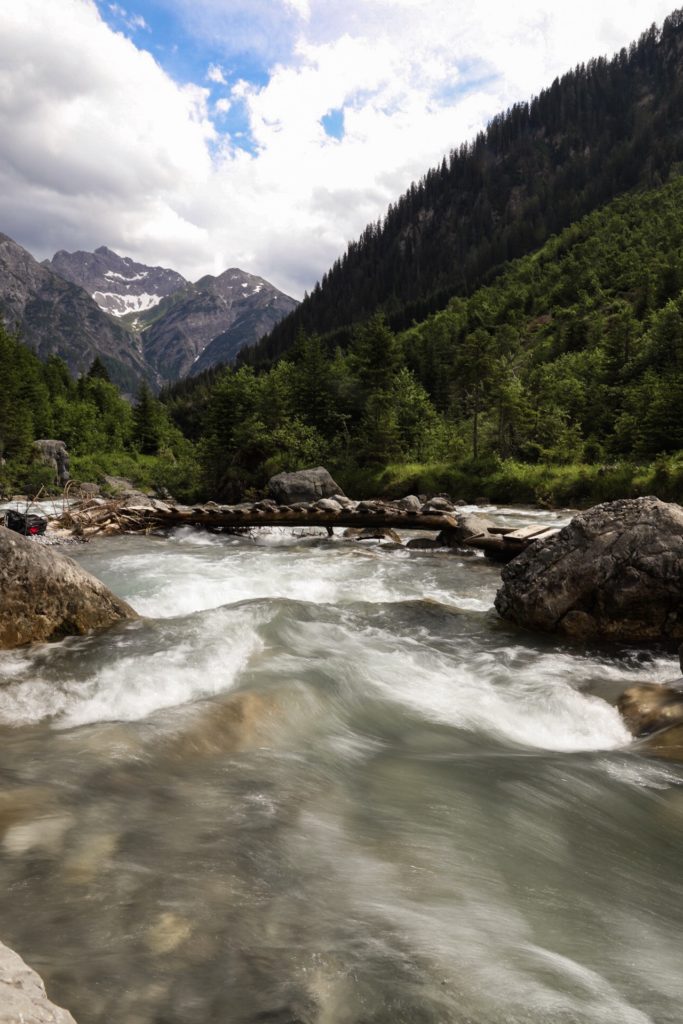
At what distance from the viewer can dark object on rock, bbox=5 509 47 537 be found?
17.3 m

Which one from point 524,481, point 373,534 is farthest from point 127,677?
point 524,481

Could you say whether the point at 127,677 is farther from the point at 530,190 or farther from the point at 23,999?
the point at 530,190

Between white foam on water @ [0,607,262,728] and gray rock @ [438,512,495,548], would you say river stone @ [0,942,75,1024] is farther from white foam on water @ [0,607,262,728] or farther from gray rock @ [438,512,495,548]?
gray rock @ [438,512,495,548]

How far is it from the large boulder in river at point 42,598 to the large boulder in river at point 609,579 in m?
7.39

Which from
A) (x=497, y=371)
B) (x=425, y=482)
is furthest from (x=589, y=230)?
(x=425, y=482)

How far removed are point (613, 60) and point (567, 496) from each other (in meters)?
244

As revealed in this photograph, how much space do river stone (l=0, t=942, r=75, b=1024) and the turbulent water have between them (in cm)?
38

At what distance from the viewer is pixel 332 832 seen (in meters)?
4.03

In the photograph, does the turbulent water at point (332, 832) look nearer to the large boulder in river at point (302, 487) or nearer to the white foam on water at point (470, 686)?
the white foam on water at point (470, 686)

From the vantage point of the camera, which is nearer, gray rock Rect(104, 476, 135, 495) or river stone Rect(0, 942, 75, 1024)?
river stone Rect(0, 942, 75, 1024)

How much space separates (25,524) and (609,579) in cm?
1762

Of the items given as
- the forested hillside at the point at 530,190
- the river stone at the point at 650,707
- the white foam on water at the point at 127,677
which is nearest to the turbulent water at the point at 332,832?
the white foam on water at the point at 127,677

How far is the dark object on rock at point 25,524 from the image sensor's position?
1731cm

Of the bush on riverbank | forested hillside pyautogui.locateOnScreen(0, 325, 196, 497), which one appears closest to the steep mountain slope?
the bush on riverbank
